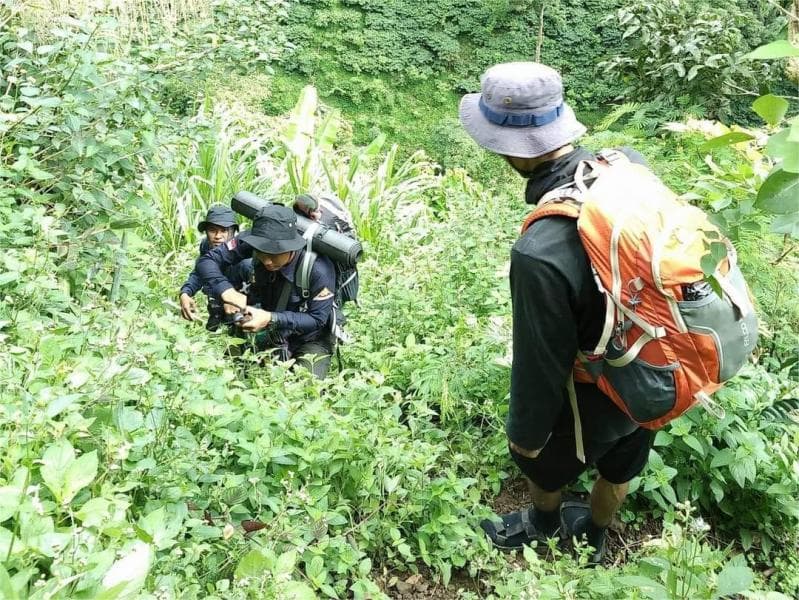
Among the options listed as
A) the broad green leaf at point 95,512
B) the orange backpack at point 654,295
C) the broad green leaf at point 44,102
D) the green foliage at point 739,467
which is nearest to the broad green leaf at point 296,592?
the broad green leaf at point 95,512

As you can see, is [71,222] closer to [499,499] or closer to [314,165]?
[499,499]

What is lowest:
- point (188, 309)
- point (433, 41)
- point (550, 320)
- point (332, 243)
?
point (433, 41)

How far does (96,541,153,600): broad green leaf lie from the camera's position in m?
1.35

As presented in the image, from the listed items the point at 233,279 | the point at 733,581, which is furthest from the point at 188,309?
the point at 733,581

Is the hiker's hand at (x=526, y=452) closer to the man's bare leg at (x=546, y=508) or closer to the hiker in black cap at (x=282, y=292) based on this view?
the man's bare leg at (x=546, y=508)

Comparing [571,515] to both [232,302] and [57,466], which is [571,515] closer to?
[232,302]

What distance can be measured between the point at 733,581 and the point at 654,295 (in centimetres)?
80

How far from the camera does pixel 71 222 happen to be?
3539mm

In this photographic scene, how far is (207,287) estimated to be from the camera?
430 cm

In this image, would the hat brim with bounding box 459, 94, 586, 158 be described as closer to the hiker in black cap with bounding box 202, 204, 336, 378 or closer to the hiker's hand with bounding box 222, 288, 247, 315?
the hiker in black cap with bounding box 202, 204, 336, 378

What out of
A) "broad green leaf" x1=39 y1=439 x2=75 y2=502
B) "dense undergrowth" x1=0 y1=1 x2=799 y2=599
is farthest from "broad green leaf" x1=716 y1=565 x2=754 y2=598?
"broad green leaf" x1=39 y1=439 x2=75 y2=502

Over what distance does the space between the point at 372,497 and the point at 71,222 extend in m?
2.04

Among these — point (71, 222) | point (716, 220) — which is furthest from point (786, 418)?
point (71, 222)

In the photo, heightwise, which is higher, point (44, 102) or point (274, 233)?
point (44, 102)
